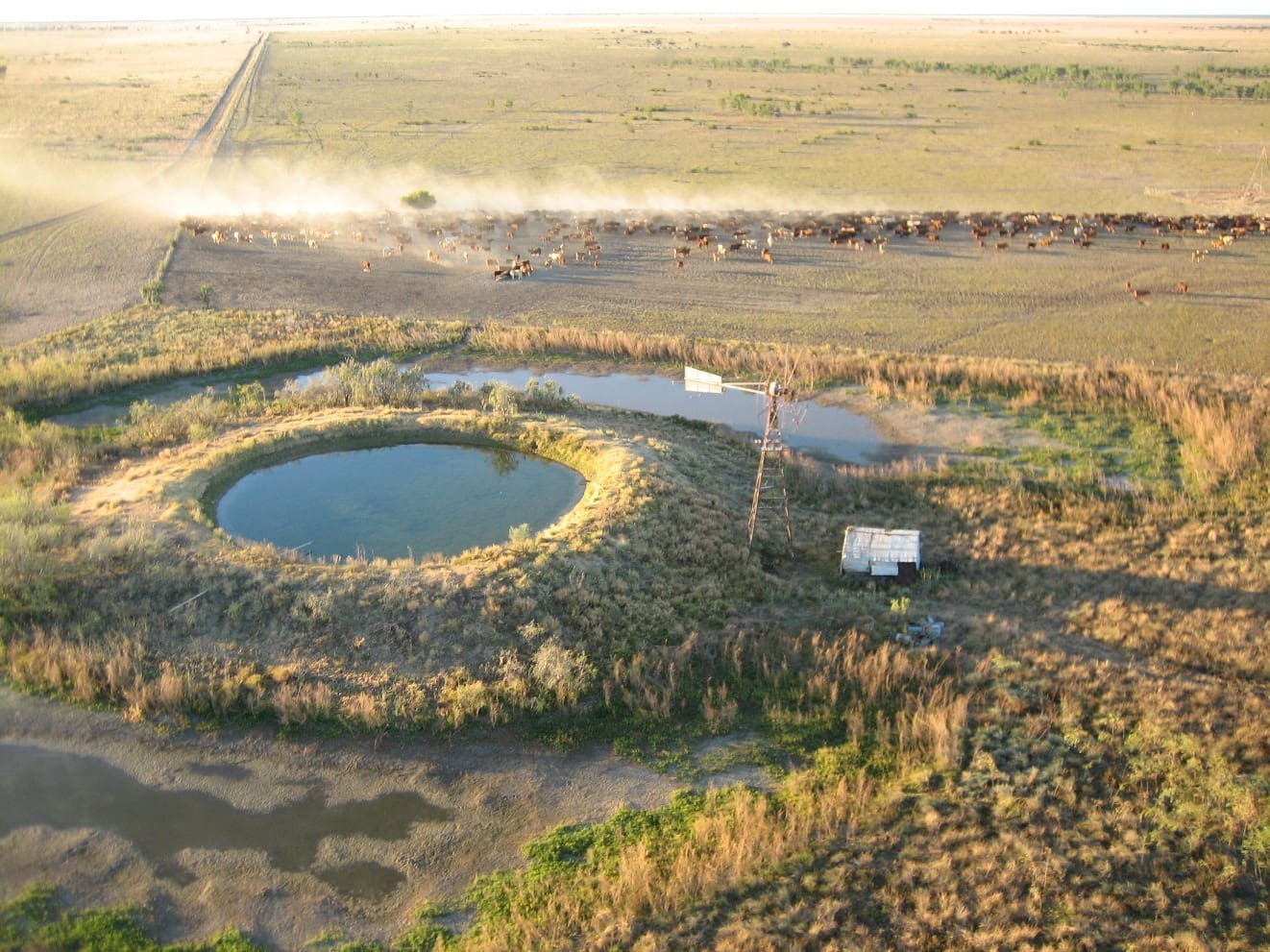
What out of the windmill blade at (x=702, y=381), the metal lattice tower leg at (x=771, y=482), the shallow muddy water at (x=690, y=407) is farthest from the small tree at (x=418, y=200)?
the windmill blade at (x=702, y=381)

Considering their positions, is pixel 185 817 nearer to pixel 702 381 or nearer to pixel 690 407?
pixel 702 381

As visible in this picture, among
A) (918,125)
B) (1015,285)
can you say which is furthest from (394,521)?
(918,125)

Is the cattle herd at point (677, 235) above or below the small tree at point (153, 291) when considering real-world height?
above

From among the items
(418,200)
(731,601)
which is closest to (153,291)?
(418,200)

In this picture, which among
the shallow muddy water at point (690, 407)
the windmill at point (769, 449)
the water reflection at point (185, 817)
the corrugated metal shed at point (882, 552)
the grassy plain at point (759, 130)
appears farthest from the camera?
the grassy plain at point (759, 130)

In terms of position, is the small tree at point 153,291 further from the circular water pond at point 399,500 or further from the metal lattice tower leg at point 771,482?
the metal lattice tower leg at point 771,482

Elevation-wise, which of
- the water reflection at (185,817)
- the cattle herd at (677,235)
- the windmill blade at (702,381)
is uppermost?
the cattle herd at (677,235)

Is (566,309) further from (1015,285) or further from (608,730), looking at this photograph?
(608,730)

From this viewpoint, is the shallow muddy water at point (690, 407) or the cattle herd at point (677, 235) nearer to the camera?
the shallow muddy water at point (690, 407)

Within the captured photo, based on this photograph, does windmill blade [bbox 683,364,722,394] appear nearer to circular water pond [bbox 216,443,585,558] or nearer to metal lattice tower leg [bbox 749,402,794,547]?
metal lattice tower leg [bbox 749,402,794,547]
